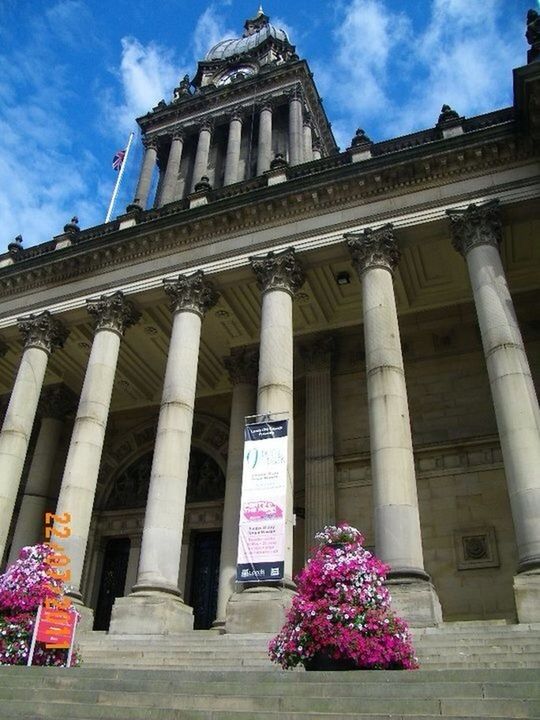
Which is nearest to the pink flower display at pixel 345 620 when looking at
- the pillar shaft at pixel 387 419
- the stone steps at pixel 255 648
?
the stone steps at pixel 255 648

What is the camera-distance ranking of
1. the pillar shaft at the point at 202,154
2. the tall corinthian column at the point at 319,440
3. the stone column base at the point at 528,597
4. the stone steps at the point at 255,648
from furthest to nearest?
1. the pillar shaft at the point at 202,154
2. the tall corinthian column at the point at 319,440
3. the stone column base at the point at 528,597
4. the stone steps at the point at 255,648

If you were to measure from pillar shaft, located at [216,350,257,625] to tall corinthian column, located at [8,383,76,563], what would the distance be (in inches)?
341

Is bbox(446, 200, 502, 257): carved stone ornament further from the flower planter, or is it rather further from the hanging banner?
the flower planter

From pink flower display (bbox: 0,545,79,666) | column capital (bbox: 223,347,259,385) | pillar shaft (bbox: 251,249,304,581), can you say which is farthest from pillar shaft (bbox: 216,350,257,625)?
pink flower display (bbox: 0,545,79,666)

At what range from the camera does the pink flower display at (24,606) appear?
11275 mm

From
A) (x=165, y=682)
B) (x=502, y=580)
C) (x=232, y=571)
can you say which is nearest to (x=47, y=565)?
(x=165, y=682)

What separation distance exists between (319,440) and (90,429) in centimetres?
814

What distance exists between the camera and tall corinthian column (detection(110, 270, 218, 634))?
14672mm

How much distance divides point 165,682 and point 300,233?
14.4m

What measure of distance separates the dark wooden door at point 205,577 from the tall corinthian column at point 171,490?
23.4ft

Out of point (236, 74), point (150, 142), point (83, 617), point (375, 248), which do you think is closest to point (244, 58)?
point (236, 74)

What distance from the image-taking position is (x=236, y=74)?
141 feet

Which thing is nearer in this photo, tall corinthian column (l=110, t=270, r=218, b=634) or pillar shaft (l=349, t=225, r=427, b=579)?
pillar shaft (l=349, t=225, r=427, b=579)

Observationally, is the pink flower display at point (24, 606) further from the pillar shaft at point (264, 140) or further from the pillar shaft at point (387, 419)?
the pillar shaft at point (264, 140)
